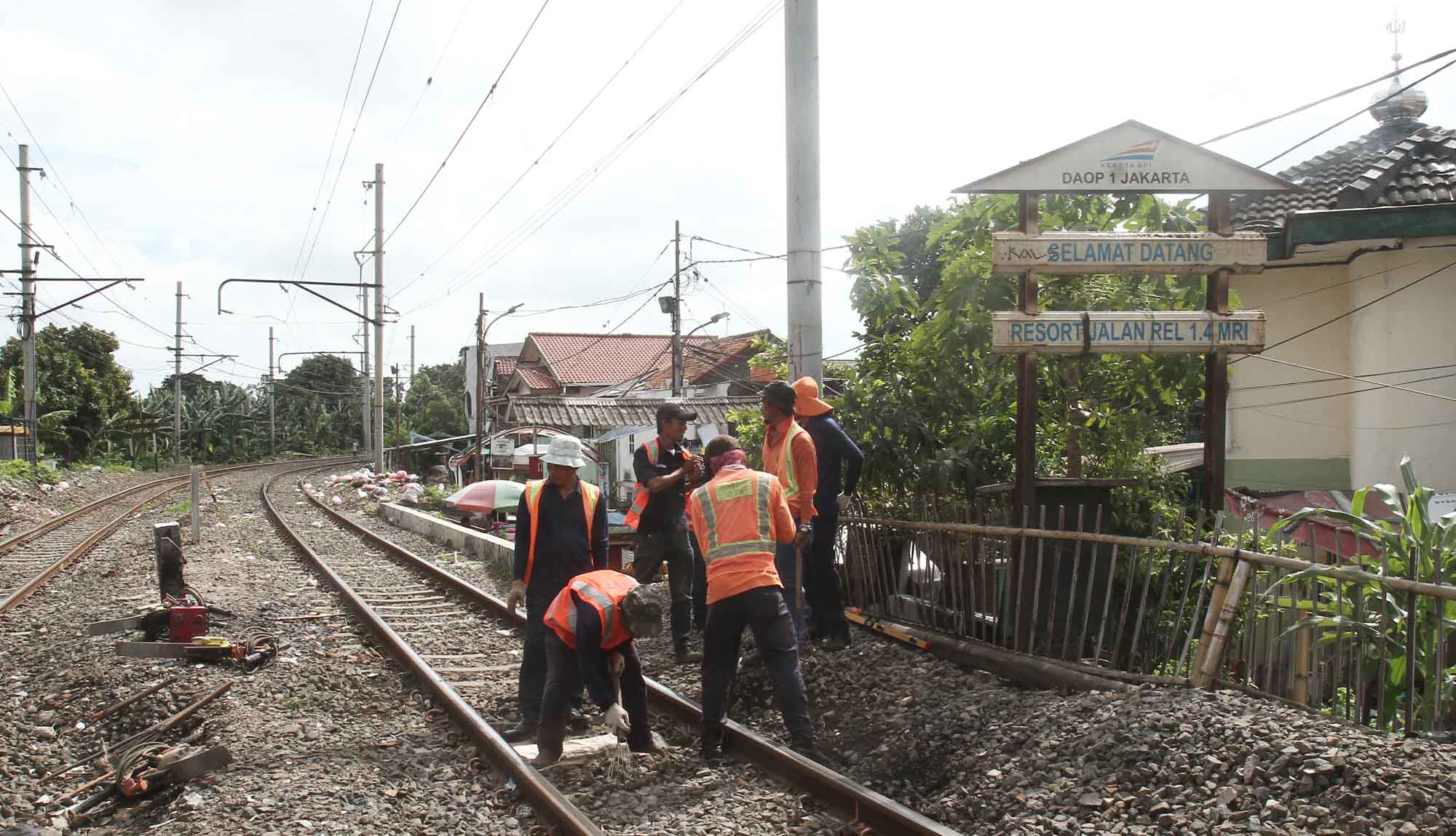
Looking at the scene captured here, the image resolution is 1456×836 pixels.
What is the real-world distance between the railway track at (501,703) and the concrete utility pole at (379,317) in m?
18.2

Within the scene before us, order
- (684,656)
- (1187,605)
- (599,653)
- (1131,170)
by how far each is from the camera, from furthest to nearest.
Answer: (684,656), (1131,170), (1187,605), (599,653)

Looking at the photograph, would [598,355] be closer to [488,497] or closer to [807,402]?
[488,497]

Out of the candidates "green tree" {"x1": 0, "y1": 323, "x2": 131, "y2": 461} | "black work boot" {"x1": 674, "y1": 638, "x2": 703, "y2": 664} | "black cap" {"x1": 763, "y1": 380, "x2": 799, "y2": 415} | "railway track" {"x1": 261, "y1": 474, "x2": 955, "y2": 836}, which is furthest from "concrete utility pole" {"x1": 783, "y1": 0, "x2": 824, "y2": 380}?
"green tree" {"x1": 0, "y1": 323, "x2": 131, "y2": 461}

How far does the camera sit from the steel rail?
431 centimetres

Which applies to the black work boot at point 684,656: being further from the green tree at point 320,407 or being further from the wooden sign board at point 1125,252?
the green tree at point 320,407

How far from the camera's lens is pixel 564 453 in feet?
18.2

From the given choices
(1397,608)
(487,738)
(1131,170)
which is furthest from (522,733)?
(1131,170)

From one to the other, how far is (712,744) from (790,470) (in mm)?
1628

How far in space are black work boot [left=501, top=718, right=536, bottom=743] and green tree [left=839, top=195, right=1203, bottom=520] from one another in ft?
11.4

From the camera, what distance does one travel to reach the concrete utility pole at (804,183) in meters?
7.72

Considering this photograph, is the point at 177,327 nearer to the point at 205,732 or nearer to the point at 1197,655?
the point at 205,732

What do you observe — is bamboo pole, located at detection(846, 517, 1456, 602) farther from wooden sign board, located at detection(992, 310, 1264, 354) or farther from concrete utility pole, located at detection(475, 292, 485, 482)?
concrete utility pole, located at detection(475, 292, 485, 482)

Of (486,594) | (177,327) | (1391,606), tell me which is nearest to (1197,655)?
(1391,606)

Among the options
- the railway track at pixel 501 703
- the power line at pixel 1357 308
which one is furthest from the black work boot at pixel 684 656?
the power line at pixel 1357 308
